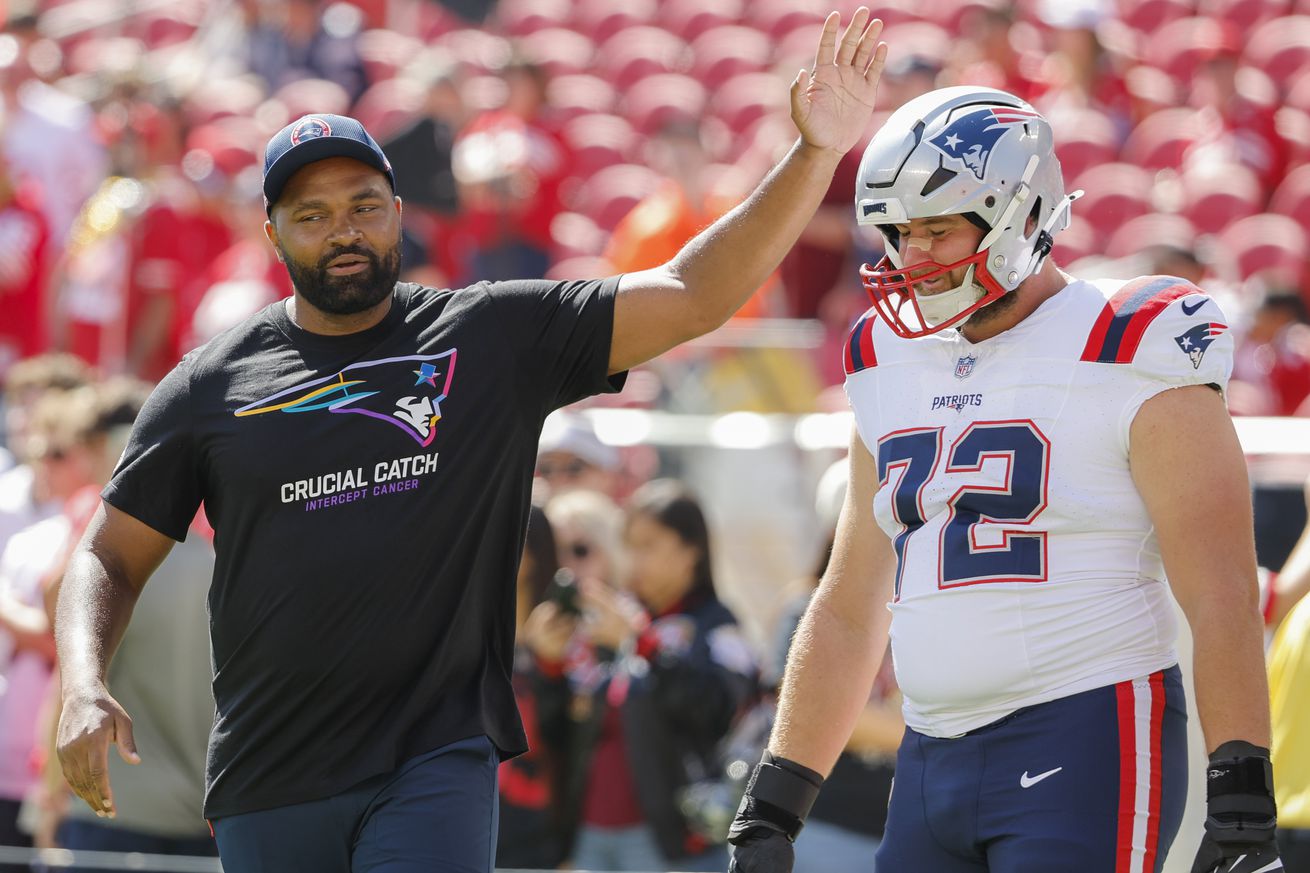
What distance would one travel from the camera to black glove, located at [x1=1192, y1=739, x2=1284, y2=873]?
2.99m

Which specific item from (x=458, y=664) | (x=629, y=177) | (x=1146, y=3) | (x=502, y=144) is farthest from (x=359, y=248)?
(x=1146, y=3)

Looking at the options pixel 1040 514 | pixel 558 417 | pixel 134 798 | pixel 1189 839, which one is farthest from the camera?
pixel 558 417

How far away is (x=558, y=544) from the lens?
6.53 m

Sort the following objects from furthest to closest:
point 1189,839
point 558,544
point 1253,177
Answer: point 1253,177, point 558,544, point 1189,839

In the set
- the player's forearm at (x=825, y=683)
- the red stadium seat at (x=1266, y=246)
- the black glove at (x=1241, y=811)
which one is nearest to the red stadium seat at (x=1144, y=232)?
the red stadium seat at (x=1266, y=246)

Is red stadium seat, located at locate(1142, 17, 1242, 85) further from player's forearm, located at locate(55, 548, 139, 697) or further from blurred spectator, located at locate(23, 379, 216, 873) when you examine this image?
player's forearm, located at locate(55, 548, 139, 697)

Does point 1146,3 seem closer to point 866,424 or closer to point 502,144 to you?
point 502,144

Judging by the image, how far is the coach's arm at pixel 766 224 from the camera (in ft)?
11.7

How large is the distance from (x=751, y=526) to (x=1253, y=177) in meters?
4.84

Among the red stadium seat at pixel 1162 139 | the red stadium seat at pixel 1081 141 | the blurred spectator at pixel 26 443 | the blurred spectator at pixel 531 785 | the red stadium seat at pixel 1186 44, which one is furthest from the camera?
the red stadium seat at pixel 1186 44

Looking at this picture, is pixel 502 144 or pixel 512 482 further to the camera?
pixel 502 144

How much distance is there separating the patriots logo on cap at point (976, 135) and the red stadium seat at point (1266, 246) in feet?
21.4

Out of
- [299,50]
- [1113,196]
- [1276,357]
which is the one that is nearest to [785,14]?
[299,50]

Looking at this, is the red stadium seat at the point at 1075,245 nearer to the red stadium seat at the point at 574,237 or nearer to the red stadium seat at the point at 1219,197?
the red stadium seat at the point at 1219,197
